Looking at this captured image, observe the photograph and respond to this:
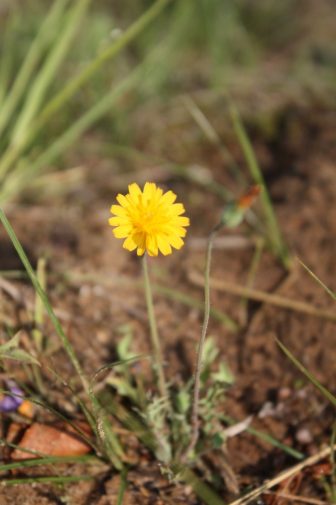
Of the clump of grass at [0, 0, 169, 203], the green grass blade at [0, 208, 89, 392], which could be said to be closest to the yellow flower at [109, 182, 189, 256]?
the green grass blade at [0, 208, 89, 392]

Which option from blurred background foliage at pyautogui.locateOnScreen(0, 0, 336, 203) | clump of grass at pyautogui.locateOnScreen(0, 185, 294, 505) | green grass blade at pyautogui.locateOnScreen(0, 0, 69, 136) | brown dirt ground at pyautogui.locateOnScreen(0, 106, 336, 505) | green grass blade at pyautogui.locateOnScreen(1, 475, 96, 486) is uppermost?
blurred background foliage at pyautogui.locateOnScreen(0, 0, 336, 203)

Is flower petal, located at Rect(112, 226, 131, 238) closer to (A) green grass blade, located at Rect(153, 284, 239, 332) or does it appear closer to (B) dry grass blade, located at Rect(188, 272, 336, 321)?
(A) green grass blade, located at Rect(153, 284, 239, 332)

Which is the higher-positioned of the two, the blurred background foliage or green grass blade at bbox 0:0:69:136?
the blurred background foliage

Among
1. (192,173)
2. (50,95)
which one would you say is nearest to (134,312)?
(192,173)

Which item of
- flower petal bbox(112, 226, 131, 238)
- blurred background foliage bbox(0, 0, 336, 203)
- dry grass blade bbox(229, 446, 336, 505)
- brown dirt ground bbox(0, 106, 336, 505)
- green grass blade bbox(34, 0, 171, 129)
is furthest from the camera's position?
blurred background foliage bbox(0, 0, 336, 203)

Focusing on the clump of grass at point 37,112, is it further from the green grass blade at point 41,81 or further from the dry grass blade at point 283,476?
the dry grass blade at point 283,476

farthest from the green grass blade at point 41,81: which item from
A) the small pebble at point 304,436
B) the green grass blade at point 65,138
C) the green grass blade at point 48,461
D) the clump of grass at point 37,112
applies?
the small pebble at point 304,436
